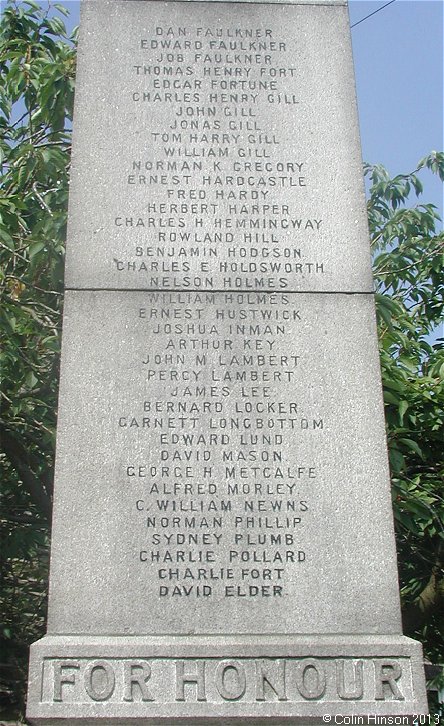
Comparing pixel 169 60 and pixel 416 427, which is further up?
pixel 169 60

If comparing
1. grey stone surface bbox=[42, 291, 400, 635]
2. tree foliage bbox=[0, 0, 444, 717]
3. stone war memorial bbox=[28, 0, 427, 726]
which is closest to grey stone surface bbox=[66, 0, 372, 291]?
stone war memorial bbox=[28, 0, 427, 726]

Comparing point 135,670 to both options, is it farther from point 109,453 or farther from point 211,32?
point 211,32

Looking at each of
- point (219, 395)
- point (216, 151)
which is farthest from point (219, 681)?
point (216, 151)

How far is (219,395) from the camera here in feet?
13.9

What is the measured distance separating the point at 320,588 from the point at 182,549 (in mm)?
651

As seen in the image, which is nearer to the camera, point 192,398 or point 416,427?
point 192,398

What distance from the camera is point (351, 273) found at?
452cm

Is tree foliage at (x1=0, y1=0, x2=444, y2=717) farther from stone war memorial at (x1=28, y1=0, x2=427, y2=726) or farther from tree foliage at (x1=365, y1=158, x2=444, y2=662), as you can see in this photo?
stone war memorial at (x1=28, y1=0, x2=427, y2=726)

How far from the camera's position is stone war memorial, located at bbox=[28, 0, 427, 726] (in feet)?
12.2

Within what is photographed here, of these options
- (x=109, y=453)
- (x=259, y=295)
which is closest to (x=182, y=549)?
(x=109, y=453)

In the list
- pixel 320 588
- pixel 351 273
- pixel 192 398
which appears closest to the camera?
pixel 320 588

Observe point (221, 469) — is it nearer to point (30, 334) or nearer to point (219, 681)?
point (219, 681)

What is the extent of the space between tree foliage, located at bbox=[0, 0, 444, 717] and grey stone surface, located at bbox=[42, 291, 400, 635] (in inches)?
55.9

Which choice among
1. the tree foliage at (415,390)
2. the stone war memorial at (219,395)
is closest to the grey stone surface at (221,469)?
the stone war memorial at (219,395)
